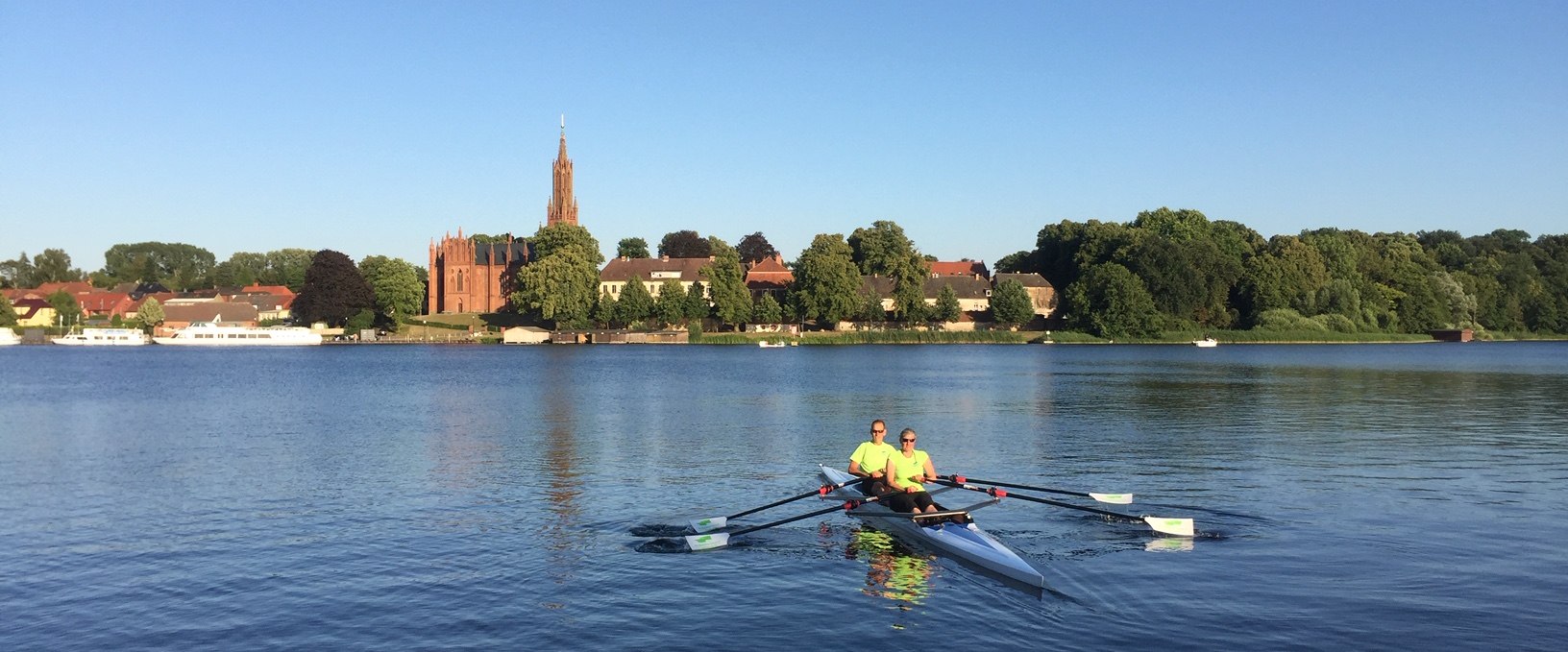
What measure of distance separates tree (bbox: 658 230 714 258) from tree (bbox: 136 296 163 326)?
66783mm

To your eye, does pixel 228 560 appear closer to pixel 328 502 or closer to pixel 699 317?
pixel 328 502

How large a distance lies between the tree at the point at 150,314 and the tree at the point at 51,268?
6279 cm

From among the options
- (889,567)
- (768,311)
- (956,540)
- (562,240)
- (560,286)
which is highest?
(562,240)

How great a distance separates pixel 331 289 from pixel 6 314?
4299 cm

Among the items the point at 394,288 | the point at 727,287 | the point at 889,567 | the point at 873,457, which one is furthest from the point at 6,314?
the point at 889,567

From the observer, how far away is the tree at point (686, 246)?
16550 centimetres

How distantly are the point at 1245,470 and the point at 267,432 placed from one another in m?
26.6

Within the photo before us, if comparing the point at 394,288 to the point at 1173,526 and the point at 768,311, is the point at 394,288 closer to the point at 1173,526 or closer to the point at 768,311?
the point at 768,311

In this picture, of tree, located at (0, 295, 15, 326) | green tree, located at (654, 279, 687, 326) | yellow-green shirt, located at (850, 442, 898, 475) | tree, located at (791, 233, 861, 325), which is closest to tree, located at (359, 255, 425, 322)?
green tree, located at (654, 279, 687, 326)

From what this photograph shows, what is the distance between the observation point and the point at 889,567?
15.9 m

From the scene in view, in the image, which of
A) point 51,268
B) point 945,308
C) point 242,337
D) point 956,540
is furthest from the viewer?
point 51,268

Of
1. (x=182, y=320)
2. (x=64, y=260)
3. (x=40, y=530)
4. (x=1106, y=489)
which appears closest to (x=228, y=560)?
(x=40, y=530)

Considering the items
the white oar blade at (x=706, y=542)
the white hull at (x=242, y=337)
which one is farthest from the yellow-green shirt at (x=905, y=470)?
the white hull at (x=242, y=337)

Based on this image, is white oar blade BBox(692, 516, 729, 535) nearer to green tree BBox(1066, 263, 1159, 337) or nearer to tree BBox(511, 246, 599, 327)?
green tree BBox(1066, 263, 1159, 337)
